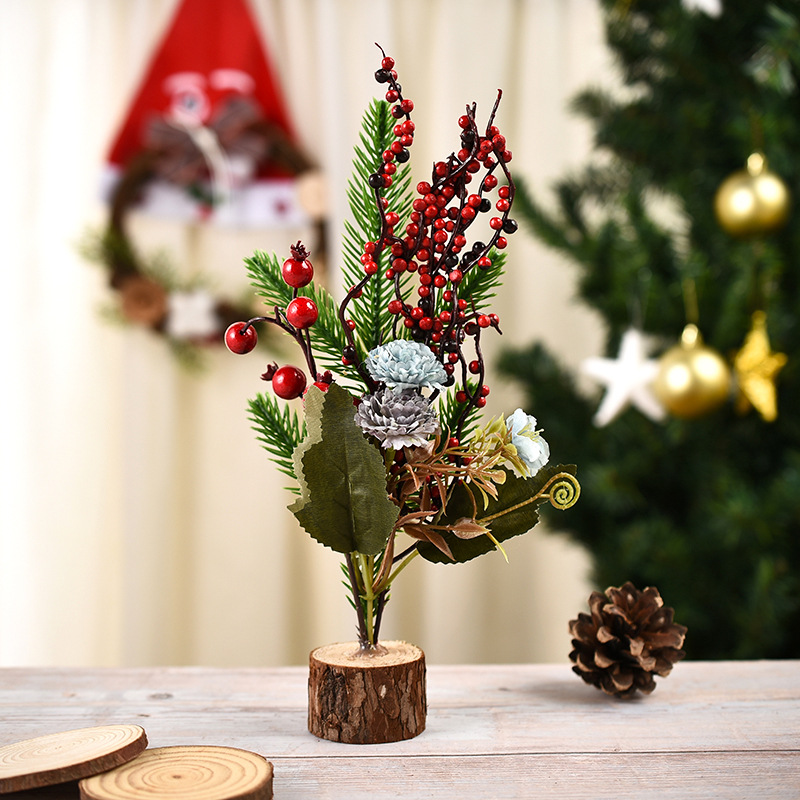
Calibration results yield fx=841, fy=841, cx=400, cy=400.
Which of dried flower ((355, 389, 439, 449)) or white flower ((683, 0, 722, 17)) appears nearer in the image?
dried flower ((355, 389, 439, 449))

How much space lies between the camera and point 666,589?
4.20ft

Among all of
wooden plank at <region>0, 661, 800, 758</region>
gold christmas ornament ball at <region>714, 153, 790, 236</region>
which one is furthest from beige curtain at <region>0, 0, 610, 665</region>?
wooden plank at <region>0, 661, 800, 758</region>

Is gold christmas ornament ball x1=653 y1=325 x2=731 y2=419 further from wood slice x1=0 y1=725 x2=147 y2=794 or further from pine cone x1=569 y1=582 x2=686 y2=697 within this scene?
wood slice x1=0 y1=725 x2=147 y2=794

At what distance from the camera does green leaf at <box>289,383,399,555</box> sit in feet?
1.93

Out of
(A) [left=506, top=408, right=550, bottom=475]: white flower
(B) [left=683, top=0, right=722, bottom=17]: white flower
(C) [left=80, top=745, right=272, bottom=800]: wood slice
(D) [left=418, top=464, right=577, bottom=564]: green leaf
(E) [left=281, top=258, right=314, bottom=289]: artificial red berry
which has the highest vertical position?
(B) [left=683, top=0, right=722, bottom=17]: white flower

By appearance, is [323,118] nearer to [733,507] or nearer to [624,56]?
[624,56]

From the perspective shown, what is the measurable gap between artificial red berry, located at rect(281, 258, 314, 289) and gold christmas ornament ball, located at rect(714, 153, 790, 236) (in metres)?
0.78

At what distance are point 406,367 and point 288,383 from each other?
9cm

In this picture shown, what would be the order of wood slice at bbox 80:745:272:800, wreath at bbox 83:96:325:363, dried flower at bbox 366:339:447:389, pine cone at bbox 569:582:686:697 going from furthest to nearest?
1. wreath at bbox 83:96:325:363
2. pine cone at bbox 569:582:686:697
3. dried flower at bbox 366:339:447:389
4. wood slice at bbox 80:745:272:800

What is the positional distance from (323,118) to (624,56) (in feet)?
2.12

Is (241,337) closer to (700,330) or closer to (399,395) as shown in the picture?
(399,395)

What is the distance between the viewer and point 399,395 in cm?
60

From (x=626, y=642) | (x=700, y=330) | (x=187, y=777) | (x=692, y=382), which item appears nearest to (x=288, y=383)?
(x=187, y=777)

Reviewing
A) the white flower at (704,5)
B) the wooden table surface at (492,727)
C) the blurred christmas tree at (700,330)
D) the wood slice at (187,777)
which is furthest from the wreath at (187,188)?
the wood slice at (187,777)
